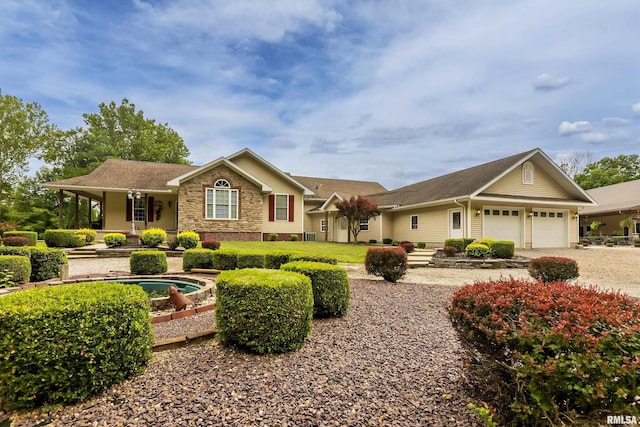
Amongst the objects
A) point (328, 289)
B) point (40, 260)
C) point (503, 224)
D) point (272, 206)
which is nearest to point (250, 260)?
point (328, 289)

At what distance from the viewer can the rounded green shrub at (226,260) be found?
9.72 meters

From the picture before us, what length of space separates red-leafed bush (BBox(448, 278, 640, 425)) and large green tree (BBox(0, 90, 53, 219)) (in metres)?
39.0

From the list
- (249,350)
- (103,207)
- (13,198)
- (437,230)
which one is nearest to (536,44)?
(437,230)

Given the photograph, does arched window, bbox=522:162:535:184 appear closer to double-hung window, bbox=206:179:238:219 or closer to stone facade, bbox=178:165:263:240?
stone facade, bbox=178:165:263:240

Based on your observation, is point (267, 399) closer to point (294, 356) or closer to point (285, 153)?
point (294, 356)

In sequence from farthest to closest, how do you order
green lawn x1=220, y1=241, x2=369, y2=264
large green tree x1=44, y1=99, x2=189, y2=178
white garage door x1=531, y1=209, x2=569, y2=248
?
large green tree x1=44, y1=99, x2=189, y2=178
white garage door x1=531, y1=209, x2=569, y2=248
green lawn x1=220, y1=241, x2=369, y2=264

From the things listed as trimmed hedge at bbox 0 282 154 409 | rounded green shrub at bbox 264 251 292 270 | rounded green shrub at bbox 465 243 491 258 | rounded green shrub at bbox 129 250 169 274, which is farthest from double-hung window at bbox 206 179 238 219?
trimmed hedge at bbox 0 282 154 409

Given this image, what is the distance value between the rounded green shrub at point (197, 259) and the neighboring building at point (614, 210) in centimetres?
2836

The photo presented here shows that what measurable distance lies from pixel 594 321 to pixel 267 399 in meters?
2.38

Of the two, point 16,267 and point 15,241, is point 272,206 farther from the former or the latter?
point 16,267

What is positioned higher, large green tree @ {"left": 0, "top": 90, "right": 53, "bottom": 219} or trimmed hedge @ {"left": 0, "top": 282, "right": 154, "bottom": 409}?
large green tree @ {"left": 0, "top": 90, "right": 53, "bottom": 219}

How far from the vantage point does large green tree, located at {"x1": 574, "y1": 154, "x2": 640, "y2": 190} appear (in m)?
37.7

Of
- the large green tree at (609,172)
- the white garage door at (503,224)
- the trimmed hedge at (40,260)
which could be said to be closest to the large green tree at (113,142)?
the trimmed hedge at (40,260)

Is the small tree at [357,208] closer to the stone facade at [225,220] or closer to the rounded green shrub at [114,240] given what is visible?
the stone facade at [225,220]
